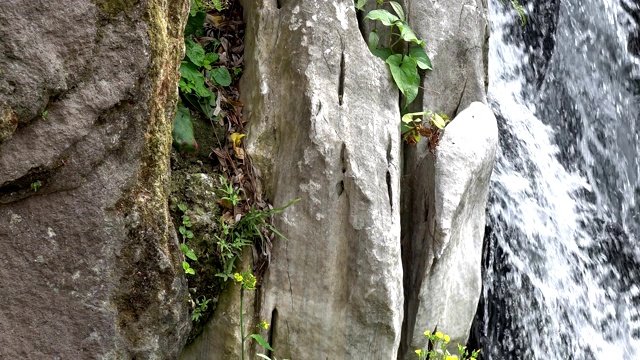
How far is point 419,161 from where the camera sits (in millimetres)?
4352

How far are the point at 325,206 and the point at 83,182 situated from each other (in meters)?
1.22

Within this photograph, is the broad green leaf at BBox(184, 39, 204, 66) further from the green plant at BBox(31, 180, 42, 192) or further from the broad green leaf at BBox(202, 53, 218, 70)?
Answer: the green plant at BBox(31, 180, 42, 192)

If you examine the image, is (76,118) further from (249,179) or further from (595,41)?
(595,41)

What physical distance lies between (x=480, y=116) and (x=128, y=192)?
212 cm

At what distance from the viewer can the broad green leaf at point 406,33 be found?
4270 millimetres

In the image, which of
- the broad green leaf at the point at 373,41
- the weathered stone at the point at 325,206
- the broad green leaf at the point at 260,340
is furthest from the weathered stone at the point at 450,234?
the broad green leaf at the point at 260,340

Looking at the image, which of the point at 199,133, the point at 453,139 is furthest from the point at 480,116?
the point at 199,133

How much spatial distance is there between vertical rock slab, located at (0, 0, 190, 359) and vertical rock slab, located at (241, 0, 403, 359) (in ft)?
2.41

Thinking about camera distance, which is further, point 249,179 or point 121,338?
point 249,179

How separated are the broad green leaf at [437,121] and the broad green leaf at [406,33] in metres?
0.40

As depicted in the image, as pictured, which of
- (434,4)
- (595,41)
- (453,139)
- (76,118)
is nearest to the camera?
(76,118)

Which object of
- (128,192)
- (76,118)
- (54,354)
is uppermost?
(76,118)

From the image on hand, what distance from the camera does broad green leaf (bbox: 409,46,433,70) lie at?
438 centimetres

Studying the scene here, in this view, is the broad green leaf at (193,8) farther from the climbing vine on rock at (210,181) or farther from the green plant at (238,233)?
the green plant at (238,233)
